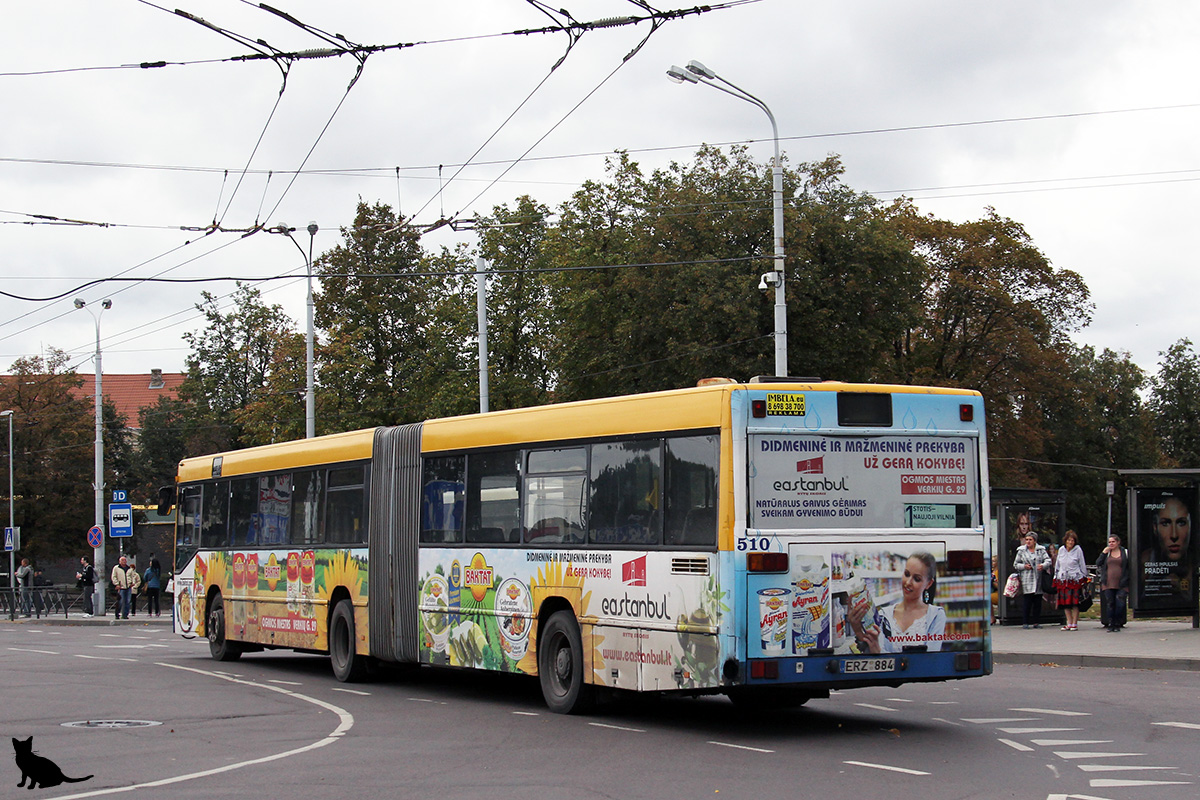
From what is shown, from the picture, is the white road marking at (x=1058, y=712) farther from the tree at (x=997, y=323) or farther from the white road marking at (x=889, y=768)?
the tree at (x=997, y=323)

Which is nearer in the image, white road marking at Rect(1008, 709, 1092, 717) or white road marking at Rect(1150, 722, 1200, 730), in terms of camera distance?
white road marking at Rect(1150, 722, 1200, 730)

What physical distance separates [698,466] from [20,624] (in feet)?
113

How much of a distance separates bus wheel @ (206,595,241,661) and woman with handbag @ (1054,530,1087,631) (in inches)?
515

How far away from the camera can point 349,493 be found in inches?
706

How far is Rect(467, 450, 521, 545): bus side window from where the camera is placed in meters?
14.4

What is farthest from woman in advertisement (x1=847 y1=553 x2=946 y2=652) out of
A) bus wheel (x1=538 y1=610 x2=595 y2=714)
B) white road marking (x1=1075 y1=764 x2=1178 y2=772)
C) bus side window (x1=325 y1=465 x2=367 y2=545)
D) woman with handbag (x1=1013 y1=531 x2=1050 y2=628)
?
woman with handbag (x1=1013 y1=531 x2=1050 y2=628)

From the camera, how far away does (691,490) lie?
38.9 feet

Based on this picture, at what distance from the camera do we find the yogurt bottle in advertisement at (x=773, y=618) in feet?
36.8

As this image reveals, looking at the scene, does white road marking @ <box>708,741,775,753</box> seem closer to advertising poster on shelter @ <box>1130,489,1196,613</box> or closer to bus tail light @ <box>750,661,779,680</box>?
bus tail light @ <box>750,661,779,680</box>

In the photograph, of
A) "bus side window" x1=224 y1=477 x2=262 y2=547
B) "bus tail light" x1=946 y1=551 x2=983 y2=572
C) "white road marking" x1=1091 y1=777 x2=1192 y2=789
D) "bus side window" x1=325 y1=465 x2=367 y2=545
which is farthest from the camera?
"bus side window" x1=224 y1=477 x2=262 y2=547

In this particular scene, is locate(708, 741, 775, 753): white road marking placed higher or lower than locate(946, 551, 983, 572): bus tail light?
lower

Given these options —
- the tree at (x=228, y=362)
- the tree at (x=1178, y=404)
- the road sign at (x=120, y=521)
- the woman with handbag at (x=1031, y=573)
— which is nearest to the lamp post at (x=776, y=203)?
the woman with handbag at (x=1031, y=573)

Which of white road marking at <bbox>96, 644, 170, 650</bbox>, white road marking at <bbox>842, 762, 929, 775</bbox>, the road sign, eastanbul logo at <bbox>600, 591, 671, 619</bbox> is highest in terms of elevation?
the road sign

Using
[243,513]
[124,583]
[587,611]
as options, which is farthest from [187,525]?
[124,583]
